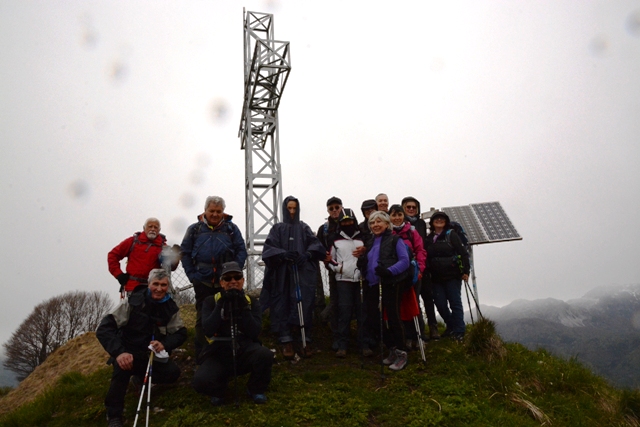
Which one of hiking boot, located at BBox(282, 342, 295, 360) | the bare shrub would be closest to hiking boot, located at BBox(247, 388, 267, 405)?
hiking boot, located at BBox(282, 342, 295, 360)

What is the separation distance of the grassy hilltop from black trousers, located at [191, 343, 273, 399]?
0.65 feet

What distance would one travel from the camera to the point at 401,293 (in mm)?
5887

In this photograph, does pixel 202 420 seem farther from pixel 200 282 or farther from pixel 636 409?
pixel 636 409

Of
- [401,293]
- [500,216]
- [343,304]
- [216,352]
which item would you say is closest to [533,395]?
[401,293]

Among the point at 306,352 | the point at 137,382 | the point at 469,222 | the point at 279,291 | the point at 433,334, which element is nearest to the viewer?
the point at 137,382

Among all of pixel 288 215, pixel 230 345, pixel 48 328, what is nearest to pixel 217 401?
pixel 230 345

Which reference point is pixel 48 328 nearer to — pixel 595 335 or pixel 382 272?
pixel 382 272

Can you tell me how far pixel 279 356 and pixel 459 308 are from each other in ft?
10.1

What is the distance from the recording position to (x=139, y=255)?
232 inches

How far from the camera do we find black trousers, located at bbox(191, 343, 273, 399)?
14.6ft

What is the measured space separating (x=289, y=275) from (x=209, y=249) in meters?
1.33

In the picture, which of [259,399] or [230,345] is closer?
[259,399]

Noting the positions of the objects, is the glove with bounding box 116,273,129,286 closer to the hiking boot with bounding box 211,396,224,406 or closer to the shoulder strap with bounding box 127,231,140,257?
the shoulder strap with bounding box 127,231,140,257

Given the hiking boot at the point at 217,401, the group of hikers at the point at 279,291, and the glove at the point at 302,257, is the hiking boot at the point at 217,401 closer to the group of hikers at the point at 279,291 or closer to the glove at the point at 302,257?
the group of hikers at the point at 279,291
